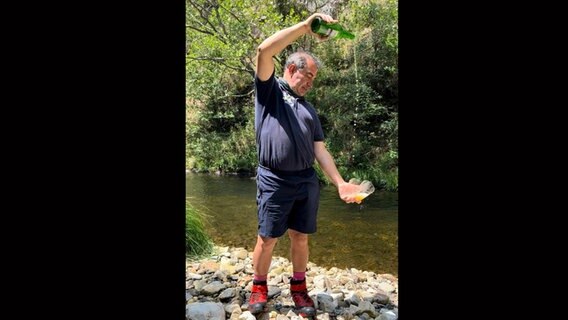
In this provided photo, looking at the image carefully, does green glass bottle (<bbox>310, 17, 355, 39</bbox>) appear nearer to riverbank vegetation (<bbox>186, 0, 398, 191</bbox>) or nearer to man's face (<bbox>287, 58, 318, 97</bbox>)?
man's face (<bbox>287, 58, 318, 97</bbox>)

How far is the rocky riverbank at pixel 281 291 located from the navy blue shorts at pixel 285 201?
0.53m

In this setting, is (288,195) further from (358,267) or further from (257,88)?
(358,267)

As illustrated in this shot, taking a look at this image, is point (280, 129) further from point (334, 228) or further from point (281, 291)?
point (334, 228)

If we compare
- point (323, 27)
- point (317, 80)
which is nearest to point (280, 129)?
point (323, 27)

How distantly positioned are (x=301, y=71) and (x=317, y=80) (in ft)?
32.5

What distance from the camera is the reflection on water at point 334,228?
444cm

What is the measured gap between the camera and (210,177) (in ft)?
37.6

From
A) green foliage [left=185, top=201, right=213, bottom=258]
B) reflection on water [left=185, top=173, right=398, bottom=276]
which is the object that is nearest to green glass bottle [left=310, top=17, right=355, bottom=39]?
green foliage [left=185, top=201, right=213, bottom=258]

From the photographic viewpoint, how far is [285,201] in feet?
7.15

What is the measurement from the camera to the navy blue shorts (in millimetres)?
2176

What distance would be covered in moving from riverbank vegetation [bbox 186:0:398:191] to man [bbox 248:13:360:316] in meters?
7.49

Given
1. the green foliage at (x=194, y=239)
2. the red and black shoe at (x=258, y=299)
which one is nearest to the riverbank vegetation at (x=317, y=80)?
the green foliage at (x=194, y=239)

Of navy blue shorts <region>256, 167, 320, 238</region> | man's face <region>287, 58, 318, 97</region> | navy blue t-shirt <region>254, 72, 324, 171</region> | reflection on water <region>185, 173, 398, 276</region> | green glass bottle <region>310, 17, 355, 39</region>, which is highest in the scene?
green glass bottle <region>310, 17, 355, 39</region>

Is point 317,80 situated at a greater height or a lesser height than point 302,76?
greater
